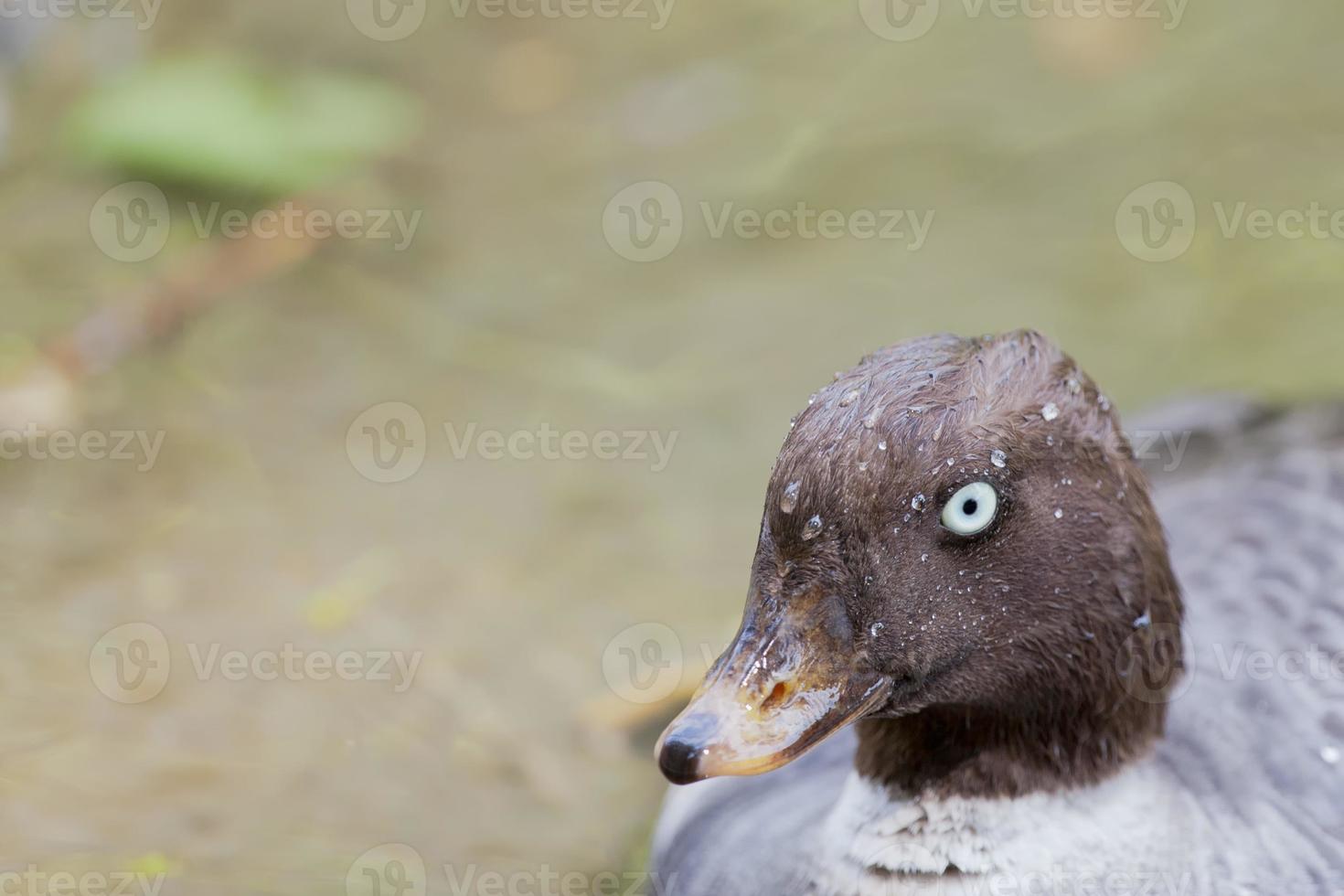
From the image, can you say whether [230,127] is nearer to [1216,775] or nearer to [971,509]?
[971,509]

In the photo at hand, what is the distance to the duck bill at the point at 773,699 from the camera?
2.64m

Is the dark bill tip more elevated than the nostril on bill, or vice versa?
the nostril on bill

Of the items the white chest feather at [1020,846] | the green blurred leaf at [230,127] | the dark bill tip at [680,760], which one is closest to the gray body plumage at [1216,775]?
the white chest feather at [1020,846]

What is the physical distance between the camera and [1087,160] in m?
6.36

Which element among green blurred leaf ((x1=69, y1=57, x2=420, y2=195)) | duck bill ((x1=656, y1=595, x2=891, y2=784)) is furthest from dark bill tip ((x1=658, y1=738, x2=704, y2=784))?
green blurred leaf ((x1=69, y1=57, x2=420, y2=195))

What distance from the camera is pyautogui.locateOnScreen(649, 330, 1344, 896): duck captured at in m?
2.68

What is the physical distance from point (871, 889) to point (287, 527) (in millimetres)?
2563

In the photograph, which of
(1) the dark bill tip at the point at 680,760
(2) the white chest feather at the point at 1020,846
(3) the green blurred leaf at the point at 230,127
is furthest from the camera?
(3) the green blurred leaf at the point at 230,127

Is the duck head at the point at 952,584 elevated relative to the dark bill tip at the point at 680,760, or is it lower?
elevated

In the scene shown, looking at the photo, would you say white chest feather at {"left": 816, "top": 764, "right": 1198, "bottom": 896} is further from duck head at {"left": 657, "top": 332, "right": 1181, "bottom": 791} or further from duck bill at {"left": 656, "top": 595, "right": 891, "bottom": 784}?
duck bill at {"left": 656, "top": 595, "right": 891, "bottom": 784}

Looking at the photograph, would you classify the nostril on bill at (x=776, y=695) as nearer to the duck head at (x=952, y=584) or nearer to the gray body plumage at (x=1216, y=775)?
the duck head at (x=952, y=584)

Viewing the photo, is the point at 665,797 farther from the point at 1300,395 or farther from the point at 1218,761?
the point at 1300,395

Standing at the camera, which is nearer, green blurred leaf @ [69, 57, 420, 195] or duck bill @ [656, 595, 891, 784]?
duck bill @ [656, 595, 891, 784]

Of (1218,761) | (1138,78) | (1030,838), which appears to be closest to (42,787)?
(1030,838)
